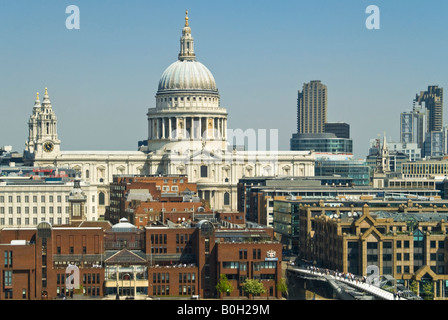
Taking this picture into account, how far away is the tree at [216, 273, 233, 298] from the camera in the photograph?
64125 millimetres

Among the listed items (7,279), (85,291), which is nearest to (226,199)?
(85,291)

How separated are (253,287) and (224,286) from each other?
2.00 m

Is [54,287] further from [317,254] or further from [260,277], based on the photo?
[317,254]

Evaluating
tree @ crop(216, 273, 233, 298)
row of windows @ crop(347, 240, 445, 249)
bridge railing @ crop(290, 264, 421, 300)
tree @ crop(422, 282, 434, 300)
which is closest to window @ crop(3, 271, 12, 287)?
tree @ crop(216, 273, 233, 298)

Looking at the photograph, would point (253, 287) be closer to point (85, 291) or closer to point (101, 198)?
point (85, 291)

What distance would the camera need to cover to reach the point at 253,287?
212 feet

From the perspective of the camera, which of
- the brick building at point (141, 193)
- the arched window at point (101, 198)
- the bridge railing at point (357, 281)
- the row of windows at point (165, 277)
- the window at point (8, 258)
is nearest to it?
the bridge railing at point (357, 281)

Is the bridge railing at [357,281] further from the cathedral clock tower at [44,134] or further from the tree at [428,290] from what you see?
the cathedral clock tower at [44,134]

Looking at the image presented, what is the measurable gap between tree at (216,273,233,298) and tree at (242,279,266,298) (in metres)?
1.06

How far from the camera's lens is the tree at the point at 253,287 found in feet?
212

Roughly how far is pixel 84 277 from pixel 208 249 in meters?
9.33

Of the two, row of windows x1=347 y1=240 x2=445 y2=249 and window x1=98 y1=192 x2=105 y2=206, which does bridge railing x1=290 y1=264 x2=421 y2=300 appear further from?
window x1=98 y1=192 x2=105 y2=206

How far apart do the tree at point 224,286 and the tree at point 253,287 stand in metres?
1.06

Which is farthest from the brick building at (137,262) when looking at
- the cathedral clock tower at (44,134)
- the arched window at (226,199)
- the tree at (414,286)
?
the cathedral clock tower at (44,134)
